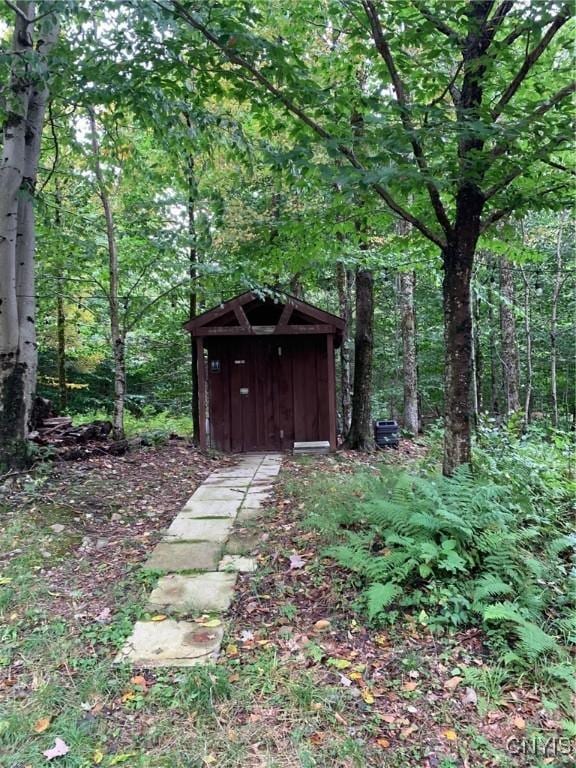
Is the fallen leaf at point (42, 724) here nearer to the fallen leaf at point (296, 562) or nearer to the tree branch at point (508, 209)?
the fallen leaf at point (296, 562)

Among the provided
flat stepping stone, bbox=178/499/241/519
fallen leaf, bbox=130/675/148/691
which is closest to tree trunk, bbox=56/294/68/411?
flat stepping stone, bbox=178/499/241/519

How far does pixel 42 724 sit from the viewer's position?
6.42 feet

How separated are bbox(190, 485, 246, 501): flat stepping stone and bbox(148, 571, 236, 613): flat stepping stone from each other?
1870 millimetres

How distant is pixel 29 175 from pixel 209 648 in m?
5.07

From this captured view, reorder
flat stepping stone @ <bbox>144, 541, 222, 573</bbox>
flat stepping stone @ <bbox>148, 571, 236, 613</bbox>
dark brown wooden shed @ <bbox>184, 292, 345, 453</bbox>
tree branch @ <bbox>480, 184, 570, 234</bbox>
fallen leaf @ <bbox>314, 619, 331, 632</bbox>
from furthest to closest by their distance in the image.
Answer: dark brown wooden shed @ <bbox>184, 292, 345, 453</bbox> → tree branch @ <bbox>480, 184, 570, 234</bbox> → flat stepping stone @ <bbox>144, 541, 222, 573</bbox> → flat stepping stone @ <bbox>148, 571, 236, 613</bbox> → fallen leaf @ <bbox>314, 619, 331, 632</bbox>

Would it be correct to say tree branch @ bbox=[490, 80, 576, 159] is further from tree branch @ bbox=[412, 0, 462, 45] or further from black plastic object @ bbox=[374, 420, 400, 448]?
black plastic object @ bbox=[374, 420, 400, 448]

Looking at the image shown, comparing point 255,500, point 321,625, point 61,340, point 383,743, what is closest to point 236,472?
point 255,500

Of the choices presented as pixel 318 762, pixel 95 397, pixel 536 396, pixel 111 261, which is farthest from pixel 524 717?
pixel 536 396

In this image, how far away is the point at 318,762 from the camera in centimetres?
175

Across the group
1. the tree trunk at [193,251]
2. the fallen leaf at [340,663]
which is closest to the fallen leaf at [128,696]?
the fallen leaf at [340,663]

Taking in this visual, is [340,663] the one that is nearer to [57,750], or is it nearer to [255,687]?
[255,687]

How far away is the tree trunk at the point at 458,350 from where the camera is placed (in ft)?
11.8

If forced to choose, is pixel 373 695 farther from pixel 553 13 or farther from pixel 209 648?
pixel 553 13

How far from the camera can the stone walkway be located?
7.93ft
